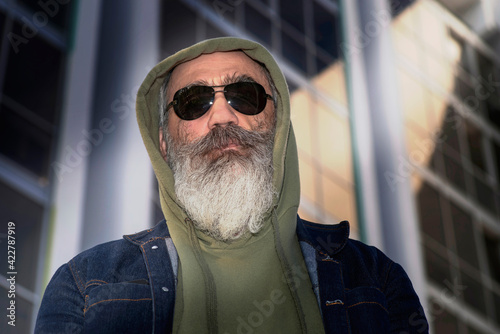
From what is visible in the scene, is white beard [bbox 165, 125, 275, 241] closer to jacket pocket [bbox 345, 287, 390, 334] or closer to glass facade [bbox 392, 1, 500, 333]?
jacket pocket [bbox 345, 287, 390, 334]

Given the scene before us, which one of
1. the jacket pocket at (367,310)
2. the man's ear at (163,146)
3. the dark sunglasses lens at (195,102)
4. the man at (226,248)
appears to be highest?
the dark sunglasses lens at (195,102)

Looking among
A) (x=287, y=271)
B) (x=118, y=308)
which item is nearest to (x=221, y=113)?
(x=287, y=271)

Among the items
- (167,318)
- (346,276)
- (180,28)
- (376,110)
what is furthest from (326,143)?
(167,318)

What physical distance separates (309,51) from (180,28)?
1.06 m

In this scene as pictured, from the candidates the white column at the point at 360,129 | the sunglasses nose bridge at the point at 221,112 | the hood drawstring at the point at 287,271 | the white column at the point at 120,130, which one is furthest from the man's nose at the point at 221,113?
the white column at the point at 360,129

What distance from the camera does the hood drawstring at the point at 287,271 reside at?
1201 mm

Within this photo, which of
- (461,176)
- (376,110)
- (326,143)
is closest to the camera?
(326,143)

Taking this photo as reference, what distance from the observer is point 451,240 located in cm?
366

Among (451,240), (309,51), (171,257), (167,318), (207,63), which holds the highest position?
(309,51)

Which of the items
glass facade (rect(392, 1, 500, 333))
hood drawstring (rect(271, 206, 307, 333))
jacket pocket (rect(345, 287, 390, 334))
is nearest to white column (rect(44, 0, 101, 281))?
hood drawstring (rect(271, 206, 307, 333))

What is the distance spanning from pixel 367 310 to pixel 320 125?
208cm

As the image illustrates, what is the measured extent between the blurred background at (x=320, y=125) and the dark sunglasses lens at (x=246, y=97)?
80cm

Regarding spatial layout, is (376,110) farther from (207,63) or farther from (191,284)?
(191,284)

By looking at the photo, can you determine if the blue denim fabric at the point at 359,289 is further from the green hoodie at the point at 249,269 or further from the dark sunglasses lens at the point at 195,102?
the dark sunglasses lens at the point at 195,102
